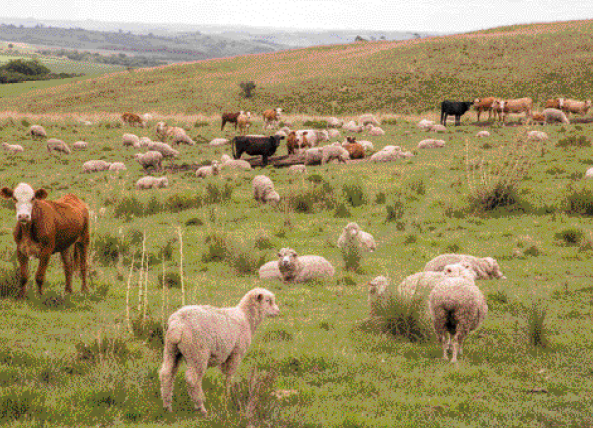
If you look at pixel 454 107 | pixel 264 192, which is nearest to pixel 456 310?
pixel 264 192

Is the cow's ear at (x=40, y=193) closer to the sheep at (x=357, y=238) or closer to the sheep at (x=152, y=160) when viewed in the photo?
the sheep at (x=357, y=238)

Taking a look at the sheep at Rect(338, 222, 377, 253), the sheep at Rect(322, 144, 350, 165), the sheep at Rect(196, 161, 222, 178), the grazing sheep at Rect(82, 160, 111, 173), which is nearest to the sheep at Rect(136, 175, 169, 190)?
→ the sheep at Rect(196, 161, 222, 178)

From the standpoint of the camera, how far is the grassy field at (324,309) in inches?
216

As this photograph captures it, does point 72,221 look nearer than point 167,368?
No

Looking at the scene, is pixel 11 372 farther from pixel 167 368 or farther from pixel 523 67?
A: pixel 523 67

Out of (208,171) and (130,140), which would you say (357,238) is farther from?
(130,140)

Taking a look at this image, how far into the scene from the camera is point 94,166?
2300 cm

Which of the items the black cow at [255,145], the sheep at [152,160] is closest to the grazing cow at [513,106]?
the black cow at [255,145]

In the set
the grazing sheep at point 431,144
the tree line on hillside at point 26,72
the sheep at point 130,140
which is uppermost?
the tree line on hillside at point 26,72

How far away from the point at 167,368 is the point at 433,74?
5877 cm

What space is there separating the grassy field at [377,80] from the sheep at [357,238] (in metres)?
37.5

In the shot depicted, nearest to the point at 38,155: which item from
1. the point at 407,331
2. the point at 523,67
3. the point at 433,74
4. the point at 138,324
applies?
the point at 138,324

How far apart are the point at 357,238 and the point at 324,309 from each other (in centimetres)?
370

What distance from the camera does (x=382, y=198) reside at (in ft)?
56.6
